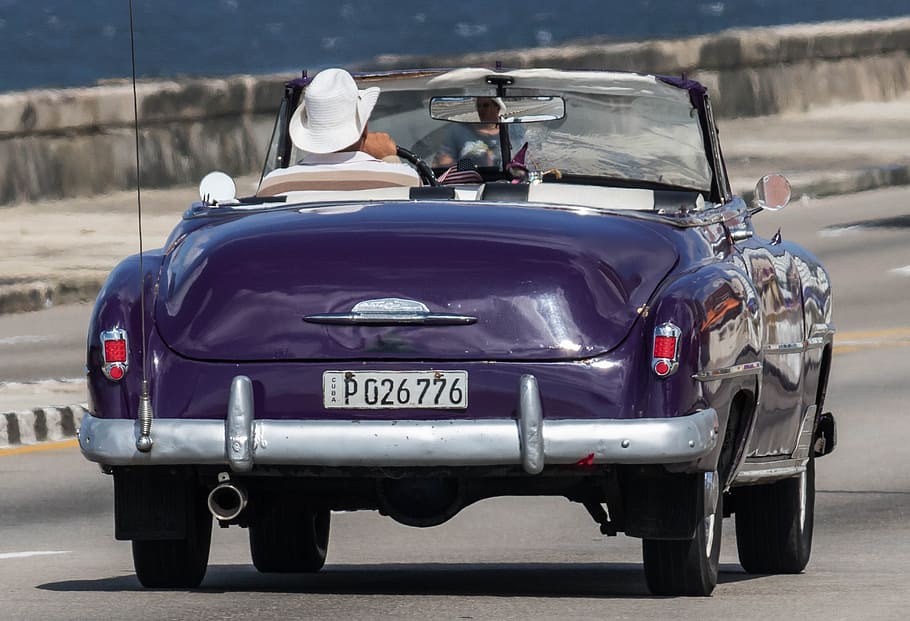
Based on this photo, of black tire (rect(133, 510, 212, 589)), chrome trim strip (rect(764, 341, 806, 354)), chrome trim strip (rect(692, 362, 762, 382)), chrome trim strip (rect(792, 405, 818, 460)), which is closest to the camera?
chrome trim strip (rect(692, 362, 762, 382))

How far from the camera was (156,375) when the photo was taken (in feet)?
25.6

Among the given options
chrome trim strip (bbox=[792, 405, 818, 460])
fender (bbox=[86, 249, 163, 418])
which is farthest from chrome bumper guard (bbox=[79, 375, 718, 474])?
chrome trim strip (bbox=[792, 405, 818, 460])

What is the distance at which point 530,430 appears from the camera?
24.7ft

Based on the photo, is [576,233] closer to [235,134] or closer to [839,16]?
[235,134]

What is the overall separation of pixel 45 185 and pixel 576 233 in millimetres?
22055

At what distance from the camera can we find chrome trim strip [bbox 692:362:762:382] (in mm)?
7750

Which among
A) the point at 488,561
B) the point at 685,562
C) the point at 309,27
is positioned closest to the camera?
the point at 685,562

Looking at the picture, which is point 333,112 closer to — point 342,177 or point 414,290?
point 342,177

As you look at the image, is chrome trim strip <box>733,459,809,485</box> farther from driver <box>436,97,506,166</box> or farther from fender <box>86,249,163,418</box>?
fender <box>86,249,163,418</box>

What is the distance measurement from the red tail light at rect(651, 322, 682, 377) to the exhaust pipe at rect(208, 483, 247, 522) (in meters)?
1.29

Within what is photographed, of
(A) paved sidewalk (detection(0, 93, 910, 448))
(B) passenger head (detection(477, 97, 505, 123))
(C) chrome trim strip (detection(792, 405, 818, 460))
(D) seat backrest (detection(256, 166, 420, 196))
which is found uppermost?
(B) passenger head (detection(477, 97, 505, 123))

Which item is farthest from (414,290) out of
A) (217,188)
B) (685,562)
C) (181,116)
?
(181,116)

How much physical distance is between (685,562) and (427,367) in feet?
3.63

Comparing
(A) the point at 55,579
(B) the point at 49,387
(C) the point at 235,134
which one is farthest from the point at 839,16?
(A) the point at 55,579
